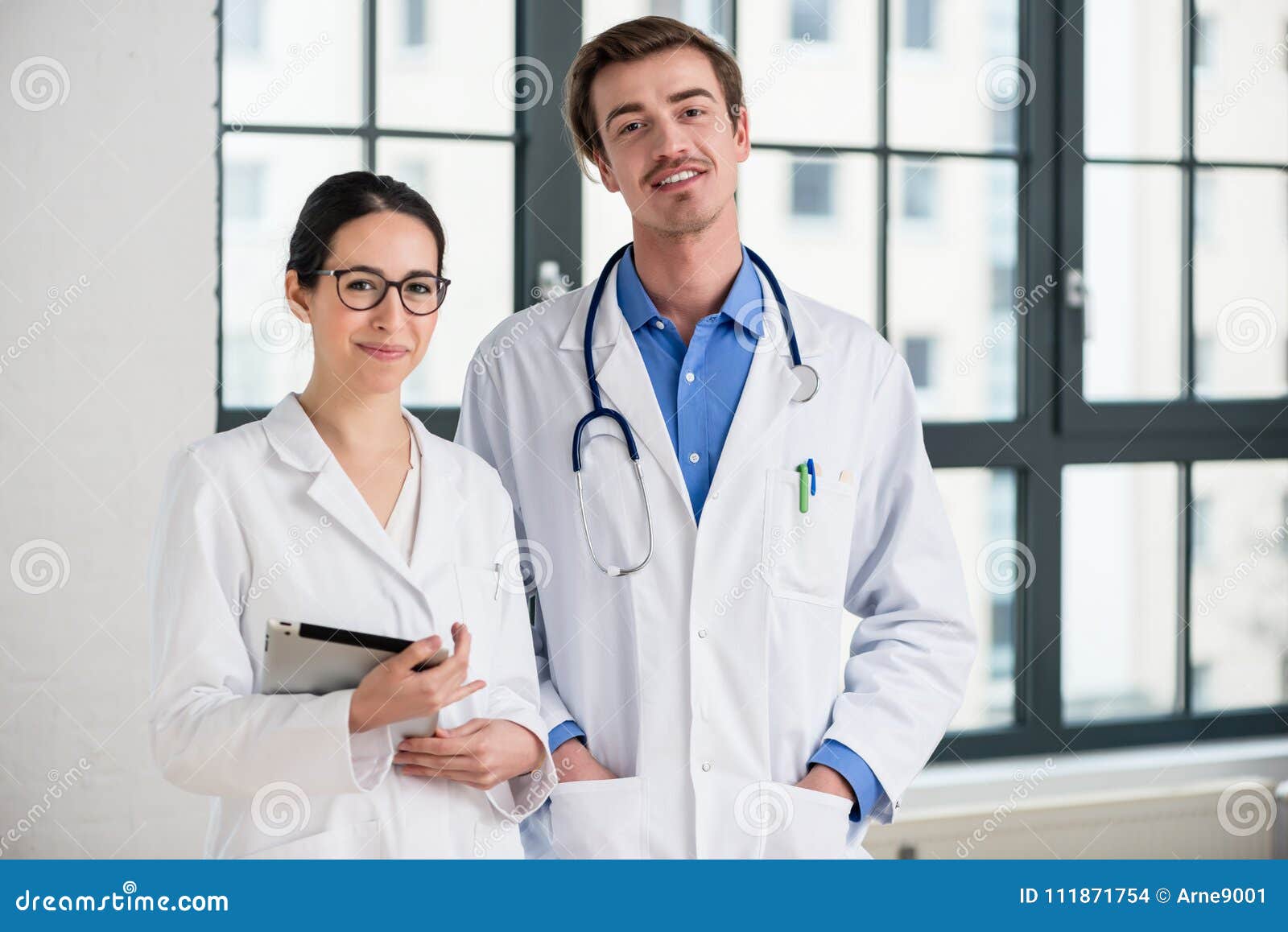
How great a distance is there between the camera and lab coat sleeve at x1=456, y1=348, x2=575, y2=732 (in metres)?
1.62

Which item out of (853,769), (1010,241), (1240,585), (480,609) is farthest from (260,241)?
(1240,585)

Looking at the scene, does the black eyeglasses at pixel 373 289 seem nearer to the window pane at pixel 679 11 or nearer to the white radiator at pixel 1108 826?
the window pane at pixel 679 11

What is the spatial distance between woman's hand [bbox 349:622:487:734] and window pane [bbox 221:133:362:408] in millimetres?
1359

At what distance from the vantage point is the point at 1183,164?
303 centimetres

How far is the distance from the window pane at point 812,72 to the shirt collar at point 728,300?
A: 45.6 inches

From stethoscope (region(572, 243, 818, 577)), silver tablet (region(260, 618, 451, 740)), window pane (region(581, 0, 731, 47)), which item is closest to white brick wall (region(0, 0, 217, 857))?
window pane (region(581, 0, 731, 47))

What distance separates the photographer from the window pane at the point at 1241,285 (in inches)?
121

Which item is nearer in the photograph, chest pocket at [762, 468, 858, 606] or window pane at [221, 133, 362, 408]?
chest pocket at [762, 468, 858, 606]

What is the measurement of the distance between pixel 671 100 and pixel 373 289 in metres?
0.56

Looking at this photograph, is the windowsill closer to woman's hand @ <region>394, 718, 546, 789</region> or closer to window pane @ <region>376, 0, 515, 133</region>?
woman's hand @ <region>394, 718, 546, 789</region>

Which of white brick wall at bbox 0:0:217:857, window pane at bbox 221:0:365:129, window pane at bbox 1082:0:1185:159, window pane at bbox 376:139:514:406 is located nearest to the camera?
white brick wall at bbox 0:0:217:857

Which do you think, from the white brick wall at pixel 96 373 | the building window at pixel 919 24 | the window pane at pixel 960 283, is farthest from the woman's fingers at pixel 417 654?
the building window at pixel 919 24

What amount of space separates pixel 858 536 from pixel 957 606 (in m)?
0.18
